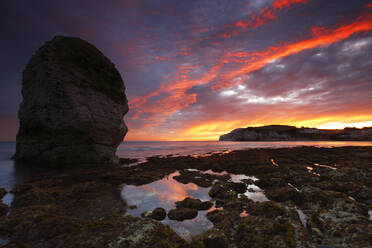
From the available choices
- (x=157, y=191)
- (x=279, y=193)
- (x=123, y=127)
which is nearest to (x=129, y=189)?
(x=157, y=191)

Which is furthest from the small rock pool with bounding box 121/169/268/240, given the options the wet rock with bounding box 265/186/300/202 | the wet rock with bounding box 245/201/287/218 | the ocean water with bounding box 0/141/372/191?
the ocean water with bounding box 0/141/372/191

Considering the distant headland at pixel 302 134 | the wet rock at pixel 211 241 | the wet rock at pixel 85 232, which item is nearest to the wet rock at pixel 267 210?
the wet rock at pixel 211 241

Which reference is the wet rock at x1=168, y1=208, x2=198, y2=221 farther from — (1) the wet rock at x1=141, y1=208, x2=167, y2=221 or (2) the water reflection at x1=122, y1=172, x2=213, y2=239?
(1) the wet rock at x1=141, y1=208, x2=167, y2=221

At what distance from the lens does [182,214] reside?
23.9 feet

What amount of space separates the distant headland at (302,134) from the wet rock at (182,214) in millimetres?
167243

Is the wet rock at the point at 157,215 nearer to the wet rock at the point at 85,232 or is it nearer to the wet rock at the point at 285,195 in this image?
the wet rock at the point at 85,232

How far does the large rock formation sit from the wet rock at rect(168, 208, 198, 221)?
2230cm

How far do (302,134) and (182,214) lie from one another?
182893 mm

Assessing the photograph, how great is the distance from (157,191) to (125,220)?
5748mm

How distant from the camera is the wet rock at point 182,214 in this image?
713 centimetres

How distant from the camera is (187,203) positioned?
8383mm

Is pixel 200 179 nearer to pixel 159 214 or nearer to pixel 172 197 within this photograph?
pixel 172 197

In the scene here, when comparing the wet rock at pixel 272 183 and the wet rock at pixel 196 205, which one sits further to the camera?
the wet rock at pixel 272 183

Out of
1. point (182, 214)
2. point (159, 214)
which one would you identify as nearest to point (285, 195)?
point (182, 214)
